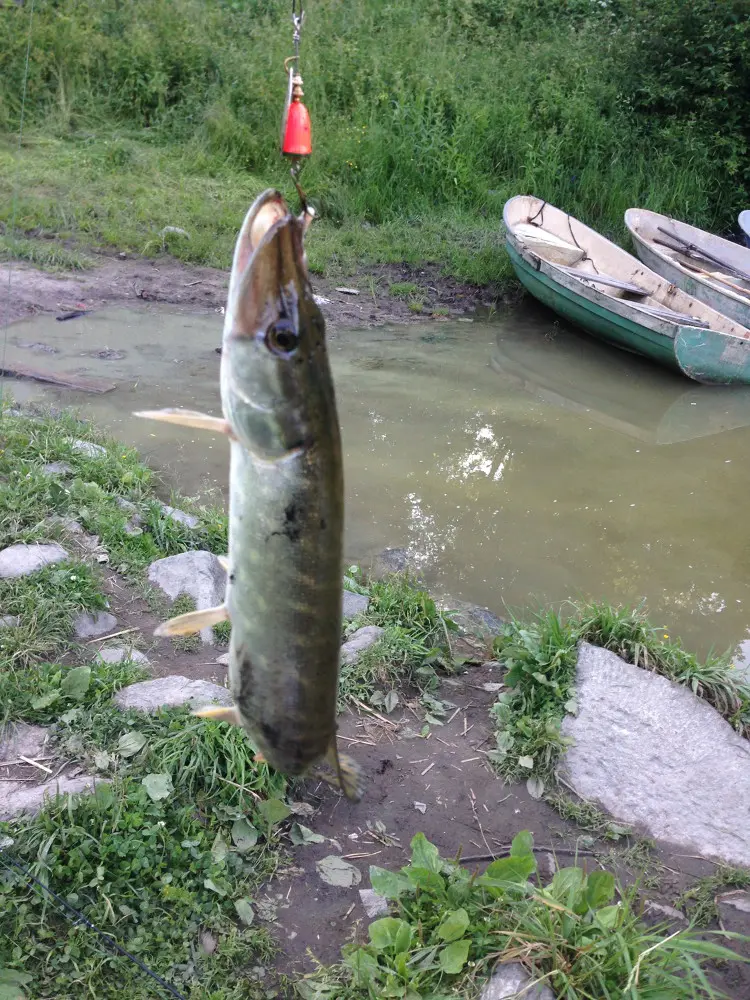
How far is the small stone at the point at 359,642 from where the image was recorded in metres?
4.30

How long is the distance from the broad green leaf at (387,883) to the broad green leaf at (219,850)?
0.52 meters

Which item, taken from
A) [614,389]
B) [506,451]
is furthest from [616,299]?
[506,451]

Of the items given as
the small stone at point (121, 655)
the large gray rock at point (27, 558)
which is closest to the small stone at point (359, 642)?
the small stone at point (121, 655)

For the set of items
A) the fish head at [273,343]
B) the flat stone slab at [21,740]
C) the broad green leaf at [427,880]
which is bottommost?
the flat stone slab at [21,740]

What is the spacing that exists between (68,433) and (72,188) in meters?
Answer: 5.94

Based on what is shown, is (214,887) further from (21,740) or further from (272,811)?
(21,740)

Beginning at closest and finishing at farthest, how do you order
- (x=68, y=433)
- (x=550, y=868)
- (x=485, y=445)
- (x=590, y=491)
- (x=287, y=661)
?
(x=287, y=661) → (x=550, y=868) → (x=68, y=433) → (x=590, y=491) → (x=485, y=445)

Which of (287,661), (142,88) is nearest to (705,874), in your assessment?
(287,661)

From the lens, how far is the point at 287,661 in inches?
72.6

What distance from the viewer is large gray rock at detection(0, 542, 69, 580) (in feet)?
13.8

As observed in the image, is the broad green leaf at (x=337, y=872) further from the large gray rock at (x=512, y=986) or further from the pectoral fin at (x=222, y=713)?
the pectoral fin at (x=222, y=713)

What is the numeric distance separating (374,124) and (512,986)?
441 inches

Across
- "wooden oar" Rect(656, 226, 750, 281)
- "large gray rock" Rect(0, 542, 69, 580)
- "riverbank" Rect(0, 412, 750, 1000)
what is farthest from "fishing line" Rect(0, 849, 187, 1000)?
"wooden oar" Rect(656, 226, 750, 281)

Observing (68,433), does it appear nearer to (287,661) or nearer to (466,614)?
(466,614)
